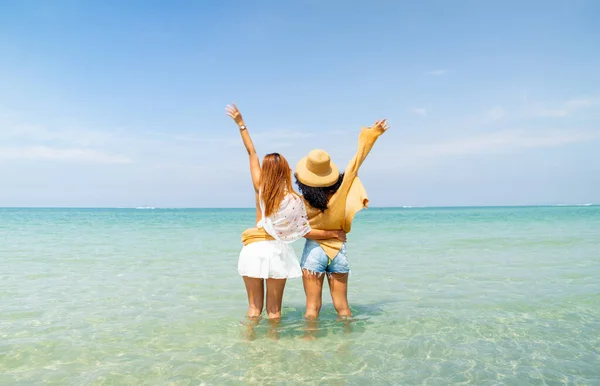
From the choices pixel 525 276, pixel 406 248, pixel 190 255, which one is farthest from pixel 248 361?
pixel 406 248

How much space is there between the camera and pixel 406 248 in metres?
14.6

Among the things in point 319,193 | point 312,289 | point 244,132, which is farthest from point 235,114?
point 312,289

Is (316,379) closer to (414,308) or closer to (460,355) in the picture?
(460,355)

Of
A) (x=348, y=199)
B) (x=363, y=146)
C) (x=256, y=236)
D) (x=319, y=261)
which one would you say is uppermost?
(x=363, y=146)

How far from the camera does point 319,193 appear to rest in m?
4.78

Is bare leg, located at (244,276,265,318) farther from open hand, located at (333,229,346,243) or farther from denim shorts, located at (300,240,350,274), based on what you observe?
open hand, located at (333,229,346,243)

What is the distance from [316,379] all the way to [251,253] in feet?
5.05

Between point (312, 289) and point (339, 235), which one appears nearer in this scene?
point (339, 235)

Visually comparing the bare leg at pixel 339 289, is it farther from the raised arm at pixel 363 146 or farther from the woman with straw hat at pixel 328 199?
the raised arm at pixel 363 146

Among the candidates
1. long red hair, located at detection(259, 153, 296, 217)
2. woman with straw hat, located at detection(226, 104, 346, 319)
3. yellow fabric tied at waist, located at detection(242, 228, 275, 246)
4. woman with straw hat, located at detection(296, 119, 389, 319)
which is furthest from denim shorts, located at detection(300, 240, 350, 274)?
long red hair, located at detection(259, 153, 296, 217)

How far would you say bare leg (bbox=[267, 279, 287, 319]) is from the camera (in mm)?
5004

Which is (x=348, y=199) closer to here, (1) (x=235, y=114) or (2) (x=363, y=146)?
(2) (x=363, y=146)

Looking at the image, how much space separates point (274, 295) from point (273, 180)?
4.60ft

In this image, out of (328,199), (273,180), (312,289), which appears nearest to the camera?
(273,180)
